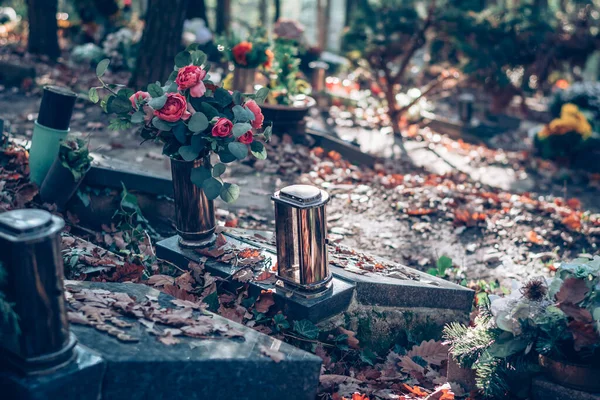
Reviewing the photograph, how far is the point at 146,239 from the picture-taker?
5016mm

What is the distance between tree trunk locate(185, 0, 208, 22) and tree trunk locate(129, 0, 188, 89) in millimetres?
7401

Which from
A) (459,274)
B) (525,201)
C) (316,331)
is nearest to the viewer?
(316,331)

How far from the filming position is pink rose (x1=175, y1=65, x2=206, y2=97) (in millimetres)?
3965

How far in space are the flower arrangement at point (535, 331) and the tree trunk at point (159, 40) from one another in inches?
263

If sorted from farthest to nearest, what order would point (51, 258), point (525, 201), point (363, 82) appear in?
1. point (363, 82)
2. point (525, 201)
3. point (51, 258)

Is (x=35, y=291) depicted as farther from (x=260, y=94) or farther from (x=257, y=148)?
(x=260, y=94)

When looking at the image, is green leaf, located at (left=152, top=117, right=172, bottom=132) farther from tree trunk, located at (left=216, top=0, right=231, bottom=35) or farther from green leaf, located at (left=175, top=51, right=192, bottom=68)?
tree trunk, located at (left=216, top=0, right=231, bottom=35)

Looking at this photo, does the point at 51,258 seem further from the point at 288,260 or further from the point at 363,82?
the point at 363,82

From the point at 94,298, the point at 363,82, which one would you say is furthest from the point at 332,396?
the point at 363,82

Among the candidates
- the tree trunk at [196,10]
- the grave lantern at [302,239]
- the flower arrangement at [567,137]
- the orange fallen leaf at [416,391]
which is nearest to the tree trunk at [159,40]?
the grave lantern at [302,239]

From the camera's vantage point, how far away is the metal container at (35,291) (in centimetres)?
250

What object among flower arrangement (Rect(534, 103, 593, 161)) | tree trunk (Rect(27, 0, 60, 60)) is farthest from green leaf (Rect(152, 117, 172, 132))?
tree trunk (Rect(27, 0, 60, 60))

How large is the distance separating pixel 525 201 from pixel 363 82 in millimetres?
9475

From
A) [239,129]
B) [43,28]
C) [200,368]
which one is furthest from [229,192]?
[43,28]
